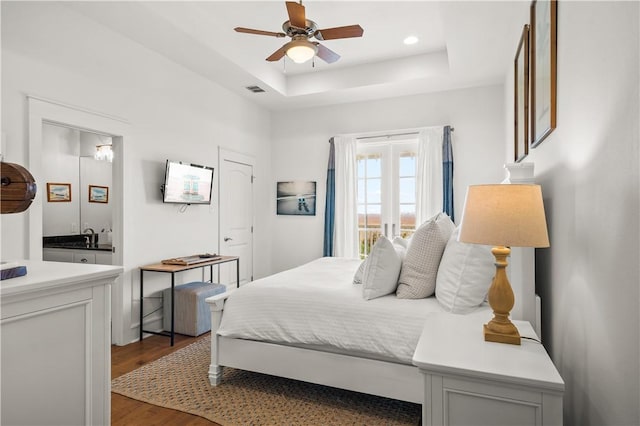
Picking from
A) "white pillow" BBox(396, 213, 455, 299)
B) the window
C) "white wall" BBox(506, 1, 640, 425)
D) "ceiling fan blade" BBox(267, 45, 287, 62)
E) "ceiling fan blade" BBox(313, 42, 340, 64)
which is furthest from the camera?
the window

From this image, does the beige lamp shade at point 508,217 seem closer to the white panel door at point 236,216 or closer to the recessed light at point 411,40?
the recessed light at point 411,40

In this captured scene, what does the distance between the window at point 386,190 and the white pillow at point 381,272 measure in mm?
2803

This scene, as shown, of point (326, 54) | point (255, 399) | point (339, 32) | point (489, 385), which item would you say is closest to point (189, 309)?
point (255, 399)

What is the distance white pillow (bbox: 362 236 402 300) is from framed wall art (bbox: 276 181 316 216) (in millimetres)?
3343

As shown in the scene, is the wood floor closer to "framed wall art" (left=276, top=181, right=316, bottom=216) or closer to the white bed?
the white bed

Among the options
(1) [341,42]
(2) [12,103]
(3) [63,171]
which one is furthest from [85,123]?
(1) [341,42]

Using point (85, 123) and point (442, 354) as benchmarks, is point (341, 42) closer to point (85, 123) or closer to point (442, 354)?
point (85, 123)

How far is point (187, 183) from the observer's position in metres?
4.13

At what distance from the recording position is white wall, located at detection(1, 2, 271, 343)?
266cm

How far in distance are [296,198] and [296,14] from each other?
3.41 metres

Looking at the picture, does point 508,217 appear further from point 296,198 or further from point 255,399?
point 296,198

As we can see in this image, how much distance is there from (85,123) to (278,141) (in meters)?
3.12

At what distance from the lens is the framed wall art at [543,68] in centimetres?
170

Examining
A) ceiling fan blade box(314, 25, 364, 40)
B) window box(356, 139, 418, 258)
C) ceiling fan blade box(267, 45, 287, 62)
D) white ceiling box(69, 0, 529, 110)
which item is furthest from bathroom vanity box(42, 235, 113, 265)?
window box(356, 139, 418, 258)
